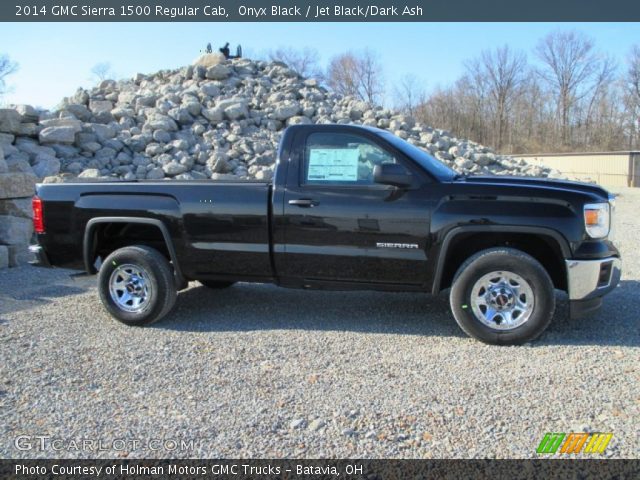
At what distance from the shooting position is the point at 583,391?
381 cm

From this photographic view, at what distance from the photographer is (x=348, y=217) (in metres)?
5.02

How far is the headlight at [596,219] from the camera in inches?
182

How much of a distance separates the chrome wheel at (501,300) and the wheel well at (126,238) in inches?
129

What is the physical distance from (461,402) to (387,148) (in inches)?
96.5

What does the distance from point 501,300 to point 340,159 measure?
1.97m

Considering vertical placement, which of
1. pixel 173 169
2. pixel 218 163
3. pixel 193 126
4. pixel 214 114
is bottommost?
pixel 173 169

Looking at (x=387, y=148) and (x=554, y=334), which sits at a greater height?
(x=387, y=148)

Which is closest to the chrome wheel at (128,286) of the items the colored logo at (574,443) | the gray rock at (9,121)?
the colored logo at (574,443)

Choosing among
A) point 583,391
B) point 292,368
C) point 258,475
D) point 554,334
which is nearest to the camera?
point 258,475

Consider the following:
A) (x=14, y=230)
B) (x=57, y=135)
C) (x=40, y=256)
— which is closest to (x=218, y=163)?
(x=57, y=135)

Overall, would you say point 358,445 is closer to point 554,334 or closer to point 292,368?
point 292,368

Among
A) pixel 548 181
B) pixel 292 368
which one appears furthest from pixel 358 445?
pixel 548 181

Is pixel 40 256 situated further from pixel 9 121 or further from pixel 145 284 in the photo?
pixel 9 121

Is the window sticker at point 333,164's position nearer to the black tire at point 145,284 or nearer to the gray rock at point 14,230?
the black tire at point 145,284
